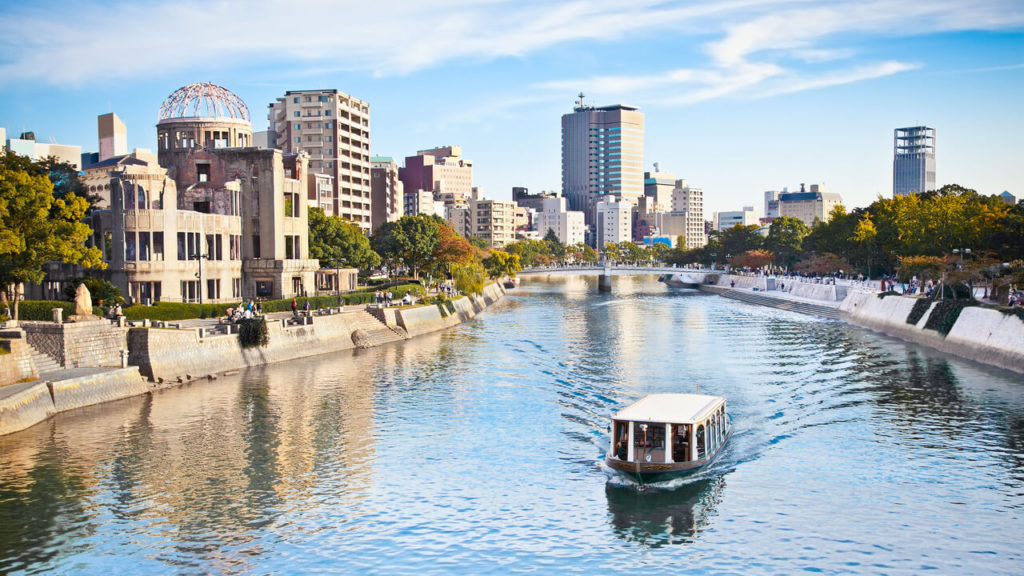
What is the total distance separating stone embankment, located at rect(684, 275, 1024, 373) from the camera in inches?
2309

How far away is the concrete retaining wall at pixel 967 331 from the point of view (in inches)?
2271

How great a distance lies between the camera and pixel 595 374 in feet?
183

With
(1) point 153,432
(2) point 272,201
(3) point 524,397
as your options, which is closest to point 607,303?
(2) point 272,201

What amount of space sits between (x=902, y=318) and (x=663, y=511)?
190ft

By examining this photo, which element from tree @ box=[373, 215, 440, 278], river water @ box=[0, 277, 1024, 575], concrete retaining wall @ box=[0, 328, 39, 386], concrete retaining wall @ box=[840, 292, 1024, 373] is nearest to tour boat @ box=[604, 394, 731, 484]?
river water @ box=[0, 277, 1024, 575]

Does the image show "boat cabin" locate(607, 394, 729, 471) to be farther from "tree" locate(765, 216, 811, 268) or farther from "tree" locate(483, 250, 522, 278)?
"tree" locate(765, 216, 811, 268)

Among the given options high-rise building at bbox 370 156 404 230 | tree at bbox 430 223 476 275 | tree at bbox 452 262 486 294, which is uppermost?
high-rise building at bbox 370 156 404 230

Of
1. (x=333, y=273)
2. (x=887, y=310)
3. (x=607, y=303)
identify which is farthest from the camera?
(x=607, y=303)

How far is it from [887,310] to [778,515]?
6115 centimetres

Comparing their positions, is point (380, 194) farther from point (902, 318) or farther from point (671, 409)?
point (671, 409)

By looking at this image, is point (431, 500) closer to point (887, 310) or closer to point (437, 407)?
point (437, 407)

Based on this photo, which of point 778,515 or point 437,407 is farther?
point 437,407

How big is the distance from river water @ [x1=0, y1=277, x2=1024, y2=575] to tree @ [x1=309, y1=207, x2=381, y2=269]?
4299 cm

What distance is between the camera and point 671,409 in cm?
3459
